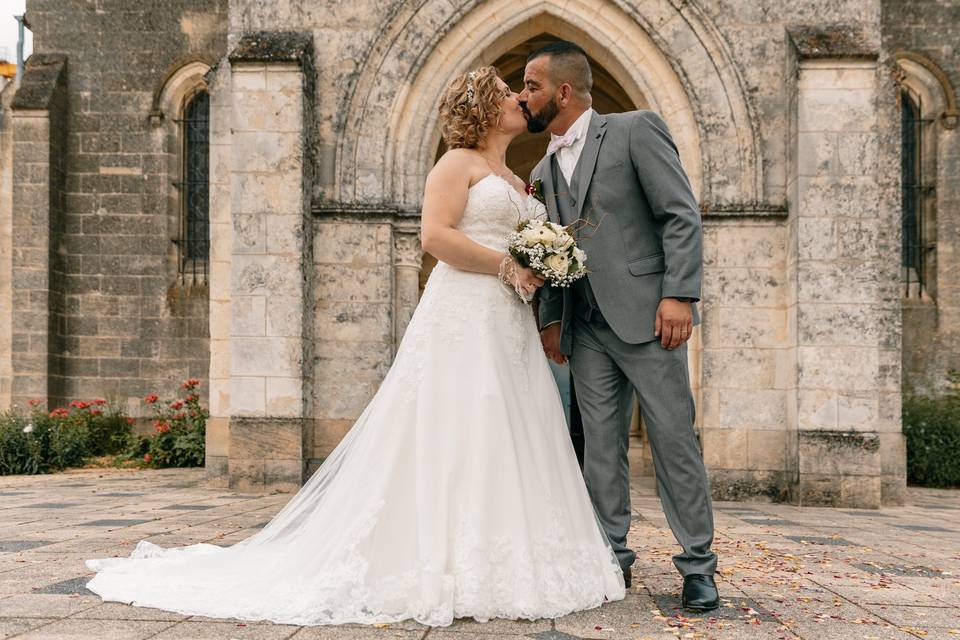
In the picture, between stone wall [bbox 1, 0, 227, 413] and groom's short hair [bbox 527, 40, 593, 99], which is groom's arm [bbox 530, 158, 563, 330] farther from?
stone wall [bbox 1, 0, 227, 413]

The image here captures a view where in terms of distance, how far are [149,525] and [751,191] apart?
18.6 feet

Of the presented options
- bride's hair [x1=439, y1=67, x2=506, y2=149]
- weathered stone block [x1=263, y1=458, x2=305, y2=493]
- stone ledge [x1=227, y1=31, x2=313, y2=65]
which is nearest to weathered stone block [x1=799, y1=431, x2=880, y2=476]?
weathered stone block [x1=263, y1=458, x2=305, y2=493]

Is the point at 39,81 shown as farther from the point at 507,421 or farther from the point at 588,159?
the point at 507,421

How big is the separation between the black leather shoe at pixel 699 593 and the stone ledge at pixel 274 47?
6125 mm

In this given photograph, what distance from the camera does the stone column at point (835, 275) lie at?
7711mm

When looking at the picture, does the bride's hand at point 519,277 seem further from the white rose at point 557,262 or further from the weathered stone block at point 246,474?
the weathered stone block at point 246,474

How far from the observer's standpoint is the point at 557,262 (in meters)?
3.45

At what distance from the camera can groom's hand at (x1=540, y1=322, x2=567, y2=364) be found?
3857 mm

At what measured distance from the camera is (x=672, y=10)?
820 cm

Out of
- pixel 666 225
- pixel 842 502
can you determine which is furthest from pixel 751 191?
pixel 666 225

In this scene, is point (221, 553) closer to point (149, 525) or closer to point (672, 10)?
point (149, 525)

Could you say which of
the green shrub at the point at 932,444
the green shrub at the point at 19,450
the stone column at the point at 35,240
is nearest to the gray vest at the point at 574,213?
the green shrub at the point at 932,444

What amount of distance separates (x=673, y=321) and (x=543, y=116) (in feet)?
3.40

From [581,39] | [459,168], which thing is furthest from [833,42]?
A: [459,168]
